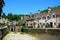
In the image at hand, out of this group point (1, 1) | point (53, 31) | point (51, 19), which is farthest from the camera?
point (51, 19)

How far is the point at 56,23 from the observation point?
67938mm

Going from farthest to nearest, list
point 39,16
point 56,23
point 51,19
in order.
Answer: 1. point 39,16
2. point 51,19
3. point 56,23

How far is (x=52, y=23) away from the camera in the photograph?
70125 mm

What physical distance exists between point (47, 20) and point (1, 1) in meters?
38.6

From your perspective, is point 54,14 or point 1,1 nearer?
point 1,1

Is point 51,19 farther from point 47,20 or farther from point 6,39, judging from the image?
point 6,39

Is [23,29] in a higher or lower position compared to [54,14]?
lower

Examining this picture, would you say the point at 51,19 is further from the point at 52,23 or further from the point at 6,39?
the point at 6,39

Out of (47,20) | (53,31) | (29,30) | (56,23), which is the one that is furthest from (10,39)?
(47,20)

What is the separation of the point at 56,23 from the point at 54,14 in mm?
3684

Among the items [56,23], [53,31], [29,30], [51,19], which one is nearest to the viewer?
[53,31]

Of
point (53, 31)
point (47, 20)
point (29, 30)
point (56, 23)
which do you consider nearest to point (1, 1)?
point (53, 31)

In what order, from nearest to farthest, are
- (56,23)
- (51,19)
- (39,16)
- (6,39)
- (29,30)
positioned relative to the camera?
(6,39)
(29,30)
(56,23)
(51,19)
(39,16)

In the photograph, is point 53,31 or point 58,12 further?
point 58,12
